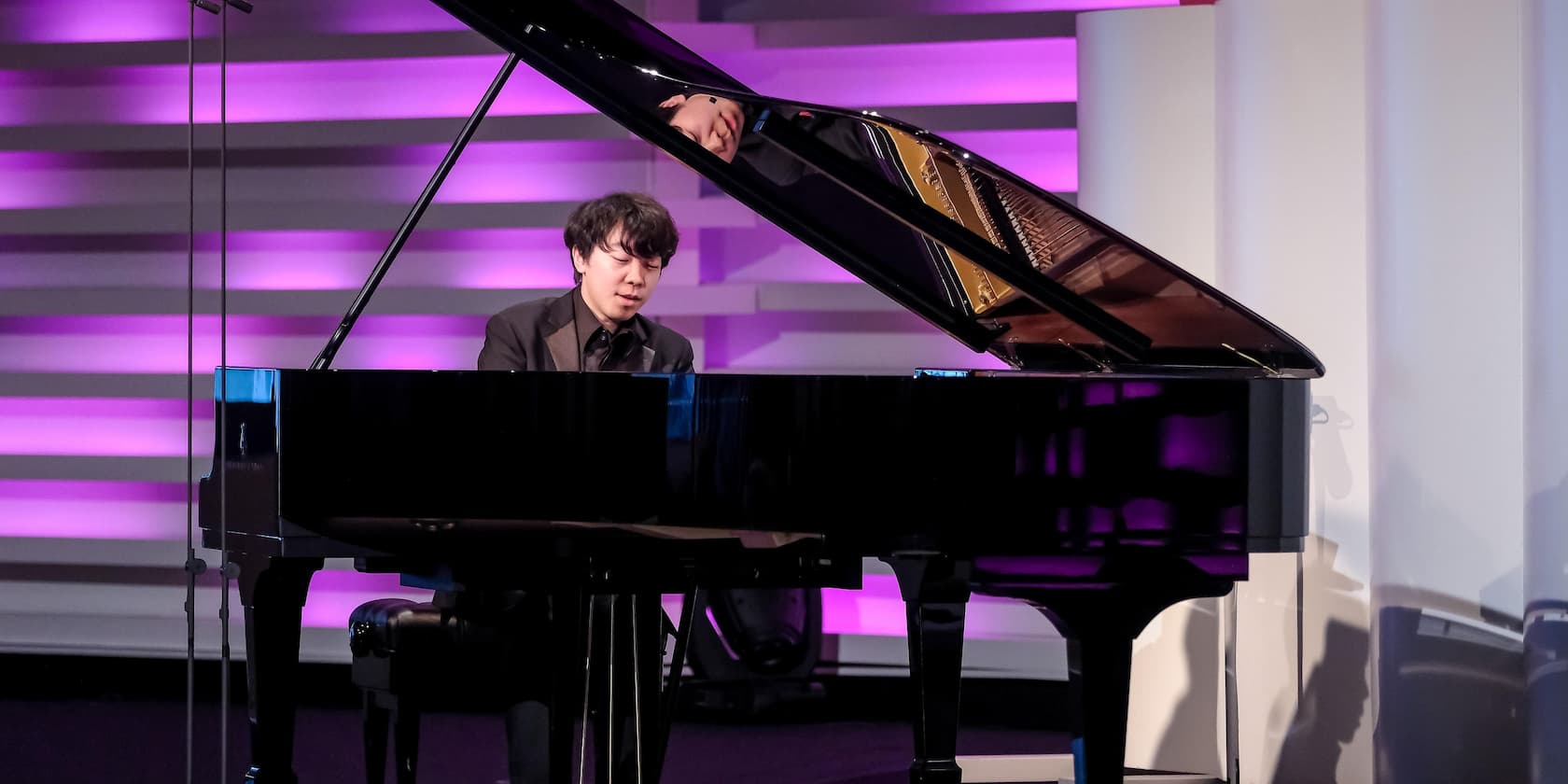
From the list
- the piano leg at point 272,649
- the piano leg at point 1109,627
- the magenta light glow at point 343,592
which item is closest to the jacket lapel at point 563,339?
the piano leg at point 272,649

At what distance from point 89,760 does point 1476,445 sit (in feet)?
10.9

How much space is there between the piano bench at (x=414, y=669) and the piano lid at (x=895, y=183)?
897 millimetres

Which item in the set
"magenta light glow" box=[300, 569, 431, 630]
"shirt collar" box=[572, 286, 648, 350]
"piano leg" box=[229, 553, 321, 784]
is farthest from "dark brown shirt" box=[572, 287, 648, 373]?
"magenta light glow" box=[300, 569, 431, 630]

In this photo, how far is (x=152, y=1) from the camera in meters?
4.40

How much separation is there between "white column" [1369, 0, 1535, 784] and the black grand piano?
2.05ft

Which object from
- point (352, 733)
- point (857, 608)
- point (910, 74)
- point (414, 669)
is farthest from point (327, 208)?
point (414, 669)

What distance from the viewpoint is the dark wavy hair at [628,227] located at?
2762 millimetres

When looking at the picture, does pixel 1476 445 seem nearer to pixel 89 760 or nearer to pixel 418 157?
pixel 418 157

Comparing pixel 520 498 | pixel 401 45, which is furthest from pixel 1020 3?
pixel 520 498

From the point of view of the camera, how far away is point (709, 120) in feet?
7.92

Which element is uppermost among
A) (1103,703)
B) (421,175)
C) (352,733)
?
(421,175)

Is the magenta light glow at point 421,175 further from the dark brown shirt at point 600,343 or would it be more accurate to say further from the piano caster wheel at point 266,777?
the piano caster wheel at point 266,777

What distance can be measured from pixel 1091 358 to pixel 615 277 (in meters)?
0.96

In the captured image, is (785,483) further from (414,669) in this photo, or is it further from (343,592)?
(343,592)
